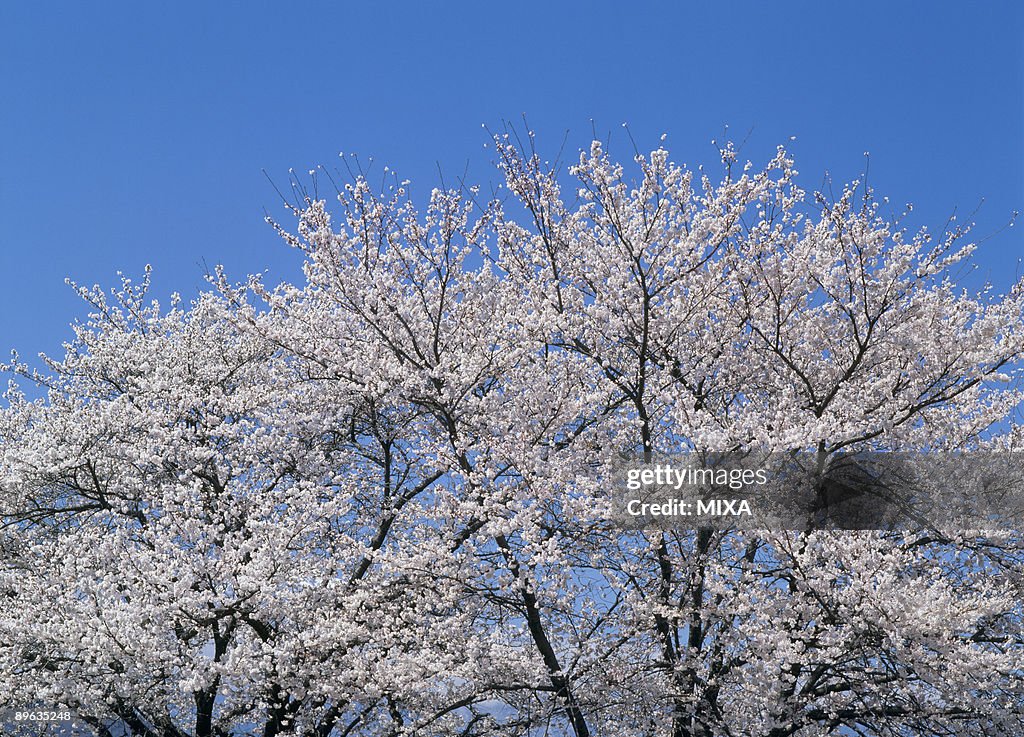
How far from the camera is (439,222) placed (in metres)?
10.5

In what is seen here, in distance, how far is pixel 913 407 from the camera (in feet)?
30.0

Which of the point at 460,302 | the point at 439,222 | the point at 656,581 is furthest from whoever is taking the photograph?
the point at 460,302

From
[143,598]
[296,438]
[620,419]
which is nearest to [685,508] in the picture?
[620,419]

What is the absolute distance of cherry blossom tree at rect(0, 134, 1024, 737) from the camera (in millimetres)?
8727

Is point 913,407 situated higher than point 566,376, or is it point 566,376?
point 566,376

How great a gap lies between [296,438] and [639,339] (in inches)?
182

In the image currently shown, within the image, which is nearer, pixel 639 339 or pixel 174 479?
pixel 639 339

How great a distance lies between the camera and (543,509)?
9.24 metres

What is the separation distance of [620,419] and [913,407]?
11.0 feet

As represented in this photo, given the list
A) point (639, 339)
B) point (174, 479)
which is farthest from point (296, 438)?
point (639, 339)

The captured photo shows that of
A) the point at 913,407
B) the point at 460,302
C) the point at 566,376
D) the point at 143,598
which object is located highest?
the point at 460,302

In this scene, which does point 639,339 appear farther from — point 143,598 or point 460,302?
point 143,598

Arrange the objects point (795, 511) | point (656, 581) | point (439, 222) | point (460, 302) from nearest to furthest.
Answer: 1. point (795, 511)
2. point (656, 581)
3. point (439, 222)
4. point (460, 302)

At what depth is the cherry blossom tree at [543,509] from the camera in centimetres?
873
